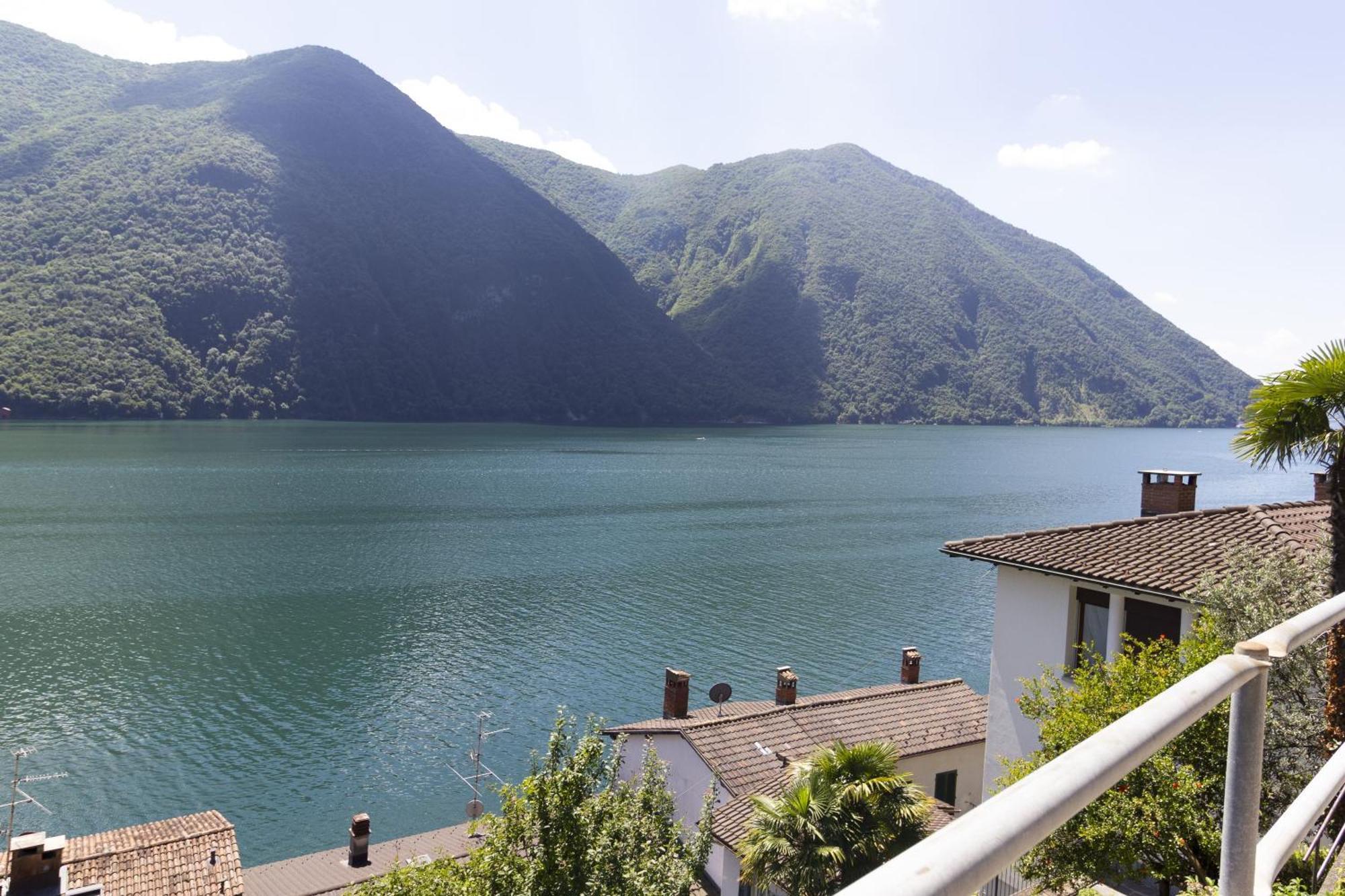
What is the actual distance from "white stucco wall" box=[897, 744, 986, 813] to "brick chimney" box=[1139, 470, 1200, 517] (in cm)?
648

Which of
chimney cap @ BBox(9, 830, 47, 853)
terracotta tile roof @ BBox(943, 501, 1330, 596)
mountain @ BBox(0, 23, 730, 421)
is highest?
mountain @ BBox(0, 23, 730, 421)

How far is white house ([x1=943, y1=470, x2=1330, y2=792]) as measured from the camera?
12.8 meters

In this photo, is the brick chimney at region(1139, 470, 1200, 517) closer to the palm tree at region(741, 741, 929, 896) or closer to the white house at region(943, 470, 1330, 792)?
the white house at region(943, 470, 1330, 792)

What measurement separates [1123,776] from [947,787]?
20.4 metres

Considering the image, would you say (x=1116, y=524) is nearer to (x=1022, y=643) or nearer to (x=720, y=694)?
(x=1022, y=643)

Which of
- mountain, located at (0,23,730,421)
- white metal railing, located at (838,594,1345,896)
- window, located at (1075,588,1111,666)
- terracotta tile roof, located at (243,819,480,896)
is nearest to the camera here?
white metal railing, located at (838,594,1345,896)

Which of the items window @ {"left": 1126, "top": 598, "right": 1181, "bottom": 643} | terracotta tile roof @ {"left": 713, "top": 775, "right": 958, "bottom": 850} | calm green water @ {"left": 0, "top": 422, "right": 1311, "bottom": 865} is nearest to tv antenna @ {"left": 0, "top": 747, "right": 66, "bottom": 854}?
calm green water @ {"left": 0, "top": 422, "right": 1311, "bottom": 865}

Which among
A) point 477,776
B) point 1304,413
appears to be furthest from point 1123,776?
point 477,776

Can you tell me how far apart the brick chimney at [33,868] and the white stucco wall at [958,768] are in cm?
1643

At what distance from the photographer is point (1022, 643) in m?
14.5

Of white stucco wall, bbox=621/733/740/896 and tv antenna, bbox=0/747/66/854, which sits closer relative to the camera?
white stucco wall, bbox=621/733/740/896

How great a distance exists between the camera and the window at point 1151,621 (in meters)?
12.8

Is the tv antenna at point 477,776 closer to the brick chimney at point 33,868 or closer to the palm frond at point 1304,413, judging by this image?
the brick chimney at point 33,868

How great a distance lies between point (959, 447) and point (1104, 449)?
34691mm
